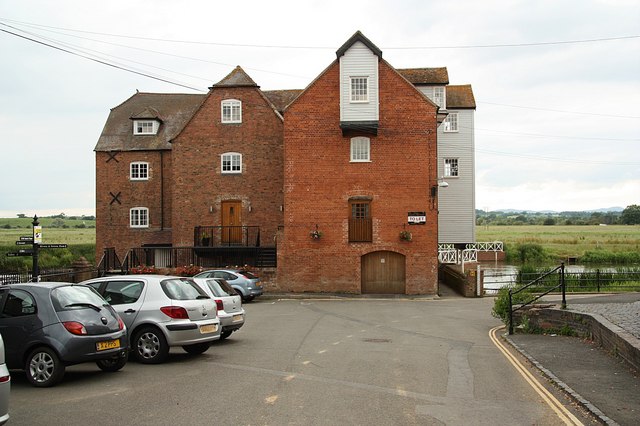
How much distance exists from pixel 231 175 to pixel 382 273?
34.0 feet

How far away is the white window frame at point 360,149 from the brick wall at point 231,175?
18.4 feet

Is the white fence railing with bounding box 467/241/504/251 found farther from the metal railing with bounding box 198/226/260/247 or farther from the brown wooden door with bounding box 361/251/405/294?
the brown wooden door with bounding box 361/251/405/294

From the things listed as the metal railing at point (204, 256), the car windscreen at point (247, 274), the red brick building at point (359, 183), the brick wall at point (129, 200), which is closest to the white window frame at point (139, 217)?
the brick wall at point (129, 200)

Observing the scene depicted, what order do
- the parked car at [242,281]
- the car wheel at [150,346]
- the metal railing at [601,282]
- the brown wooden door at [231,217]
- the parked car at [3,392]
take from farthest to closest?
the brown wooden door at [231,217], the metal railing at [601,282], the parked car at [242,281], the car wheel at [150,346], the parked car at [3,392]

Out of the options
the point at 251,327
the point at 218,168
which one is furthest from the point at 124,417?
the point at 218,168

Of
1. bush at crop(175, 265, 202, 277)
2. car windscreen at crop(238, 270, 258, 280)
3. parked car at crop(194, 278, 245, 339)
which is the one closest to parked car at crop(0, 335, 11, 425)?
parked car at crop(194, 278, 245, 339)

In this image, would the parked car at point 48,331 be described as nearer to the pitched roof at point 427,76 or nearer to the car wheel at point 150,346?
the car wheel at point 150,346

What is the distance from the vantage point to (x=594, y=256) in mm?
64000

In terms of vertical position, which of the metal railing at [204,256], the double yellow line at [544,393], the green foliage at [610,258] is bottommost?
the green foliage at [610,258]

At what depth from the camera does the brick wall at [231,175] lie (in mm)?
37469

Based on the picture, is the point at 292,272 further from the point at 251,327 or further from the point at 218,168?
the point at 251,327

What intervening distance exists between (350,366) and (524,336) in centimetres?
676

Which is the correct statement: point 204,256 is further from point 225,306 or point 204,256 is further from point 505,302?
point 225,306

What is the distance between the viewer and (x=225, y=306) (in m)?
15.9
